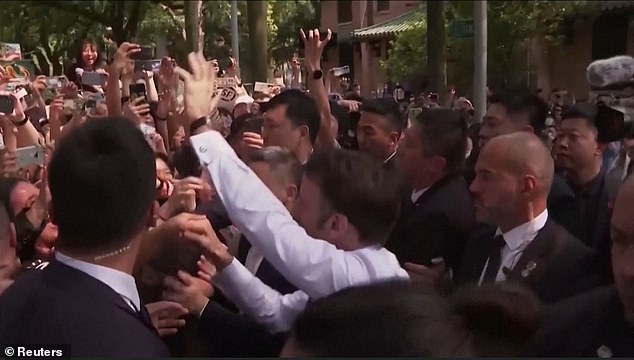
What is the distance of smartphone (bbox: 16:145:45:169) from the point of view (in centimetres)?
371

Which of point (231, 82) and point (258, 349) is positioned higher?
point (231, 82)

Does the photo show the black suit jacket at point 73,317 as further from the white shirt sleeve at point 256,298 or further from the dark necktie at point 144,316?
the white shirt sleeve at point 256,298

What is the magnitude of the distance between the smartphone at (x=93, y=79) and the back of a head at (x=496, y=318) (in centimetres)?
446

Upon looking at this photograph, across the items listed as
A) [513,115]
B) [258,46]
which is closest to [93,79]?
[258,46]

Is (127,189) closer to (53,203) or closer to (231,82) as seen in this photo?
(53,203)

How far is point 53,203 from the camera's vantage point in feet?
6.09

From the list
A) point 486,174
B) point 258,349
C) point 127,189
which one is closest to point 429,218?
point 486,174

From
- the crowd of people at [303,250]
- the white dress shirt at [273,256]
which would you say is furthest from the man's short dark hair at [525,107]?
the white dress shirt at [273,256]

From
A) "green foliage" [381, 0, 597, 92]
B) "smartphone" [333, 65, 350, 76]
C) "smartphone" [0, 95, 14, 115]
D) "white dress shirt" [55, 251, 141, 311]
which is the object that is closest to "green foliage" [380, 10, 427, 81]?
"green foliage" [381, 0, 597, 92]

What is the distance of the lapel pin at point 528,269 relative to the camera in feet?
8.40

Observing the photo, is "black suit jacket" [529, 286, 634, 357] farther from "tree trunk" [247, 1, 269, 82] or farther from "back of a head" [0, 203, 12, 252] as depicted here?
"tree trunk" [247, 1, 269, 82]

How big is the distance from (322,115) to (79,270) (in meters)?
2.55

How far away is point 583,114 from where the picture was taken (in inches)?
164

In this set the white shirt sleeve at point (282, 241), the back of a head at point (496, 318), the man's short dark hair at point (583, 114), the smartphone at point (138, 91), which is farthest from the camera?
the smartphone at point (138, 91)
